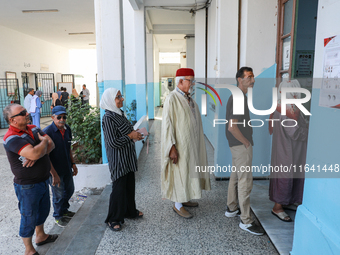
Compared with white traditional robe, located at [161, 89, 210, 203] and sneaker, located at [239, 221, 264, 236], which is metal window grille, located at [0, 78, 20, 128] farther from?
sneaker, located at [239, 221, 264, 236]

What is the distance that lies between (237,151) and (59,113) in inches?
81.7

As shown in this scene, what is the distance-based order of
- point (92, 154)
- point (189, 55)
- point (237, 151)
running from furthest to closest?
1. point (189, 55)
2. point (92, 154)
3. point (237, 151)

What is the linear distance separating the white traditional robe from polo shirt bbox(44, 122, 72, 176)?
1240mm

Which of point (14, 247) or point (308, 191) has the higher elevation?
point (308, 191)

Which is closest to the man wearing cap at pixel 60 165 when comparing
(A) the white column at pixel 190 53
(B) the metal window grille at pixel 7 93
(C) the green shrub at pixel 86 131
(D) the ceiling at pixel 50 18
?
(C) the green shrub at pixel 86 131

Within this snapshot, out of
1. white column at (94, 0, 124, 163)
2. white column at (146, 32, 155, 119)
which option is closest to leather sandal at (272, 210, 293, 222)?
white column at (94, 0, 124, 163)

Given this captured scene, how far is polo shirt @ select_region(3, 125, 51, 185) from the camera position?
2412 millimetres

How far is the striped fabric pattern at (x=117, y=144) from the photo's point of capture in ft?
8.64

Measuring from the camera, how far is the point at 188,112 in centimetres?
291

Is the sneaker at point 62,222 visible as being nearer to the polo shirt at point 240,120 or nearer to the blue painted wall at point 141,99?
the polo shirt at point 240,120

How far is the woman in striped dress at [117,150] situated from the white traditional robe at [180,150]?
0.34m

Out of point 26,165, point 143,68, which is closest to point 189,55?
point 143,68

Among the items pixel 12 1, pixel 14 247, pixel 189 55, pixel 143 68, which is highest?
pixel 12 1

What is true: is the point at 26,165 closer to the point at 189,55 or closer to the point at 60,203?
the point at 60,203
